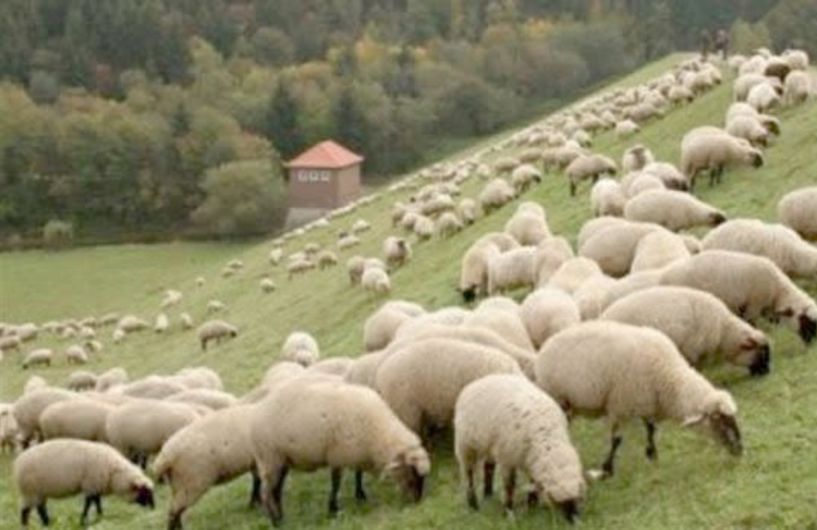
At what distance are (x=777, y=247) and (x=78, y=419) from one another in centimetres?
998

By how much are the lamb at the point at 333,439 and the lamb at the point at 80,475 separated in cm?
280

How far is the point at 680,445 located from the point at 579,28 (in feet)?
351

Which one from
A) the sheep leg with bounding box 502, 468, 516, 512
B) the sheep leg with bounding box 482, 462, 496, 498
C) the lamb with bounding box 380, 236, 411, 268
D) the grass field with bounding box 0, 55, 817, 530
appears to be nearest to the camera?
the grass field with bounding box 0, 55, 817, 530

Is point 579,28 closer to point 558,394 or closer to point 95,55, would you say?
point 95,55

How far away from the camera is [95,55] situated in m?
118

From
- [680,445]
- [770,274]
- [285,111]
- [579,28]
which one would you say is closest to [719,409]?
[680,445]

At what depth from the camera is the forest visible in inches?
3282

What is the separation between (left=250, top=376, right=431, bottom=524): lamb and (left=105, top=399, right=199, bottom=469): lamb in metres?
3.76

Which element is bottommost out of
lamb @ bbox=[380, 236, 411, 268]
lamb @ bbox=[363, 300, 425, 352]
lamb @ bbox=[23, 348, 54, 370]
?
lamb @ bbox=[23, 348, 54, 370]

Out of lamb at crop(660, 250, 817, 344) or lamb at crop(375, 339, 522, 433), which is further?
lamb at crop(660, 250, 817, 344)

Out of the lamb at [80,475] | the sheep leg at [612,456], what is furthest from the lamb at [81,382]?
the sheep leg at [612,456]

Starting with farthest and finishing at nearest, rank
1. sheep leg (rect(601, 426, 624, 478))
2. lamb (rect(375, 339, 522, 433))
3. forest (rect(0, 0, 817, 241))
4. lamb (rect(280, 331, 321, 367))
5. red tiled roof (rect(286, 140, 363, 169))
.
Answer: forest (rect(0, 0, 817, 241)), red tiled roof (rect(286, 140, 363, 169)), lamb (rect(280, 331, 321, 367)), lamb (rect(375, 339, 522, 433)), sheep leg (rect(601, 426, 624, 478))

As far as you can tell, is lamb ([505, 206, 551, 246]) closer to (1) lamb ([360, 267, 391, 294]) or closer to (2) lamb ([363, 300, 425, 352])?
(2) lamb ([363, 300, 425, 352])

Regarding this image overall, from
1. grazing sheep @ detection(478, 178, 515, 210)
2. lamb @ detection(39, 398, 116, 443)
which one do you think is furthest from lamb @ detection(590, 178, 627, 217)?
lamb @ detection(39, 398, 116, 443)
